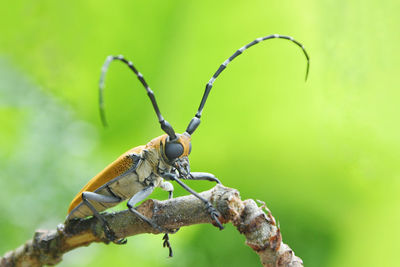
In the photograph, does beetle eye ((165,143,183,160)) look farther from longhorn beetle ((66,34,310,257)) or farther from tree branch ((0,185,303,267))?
tree branch ((0,185,303,267))

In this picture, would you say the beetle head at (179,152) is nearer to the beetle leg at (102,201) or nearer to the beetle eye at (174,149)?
the beetle eye at (174,149)

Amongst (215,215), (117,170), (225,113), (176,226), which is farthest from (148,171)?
(225,113)

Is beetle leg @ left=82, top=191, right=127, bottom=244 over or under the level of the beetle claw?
over

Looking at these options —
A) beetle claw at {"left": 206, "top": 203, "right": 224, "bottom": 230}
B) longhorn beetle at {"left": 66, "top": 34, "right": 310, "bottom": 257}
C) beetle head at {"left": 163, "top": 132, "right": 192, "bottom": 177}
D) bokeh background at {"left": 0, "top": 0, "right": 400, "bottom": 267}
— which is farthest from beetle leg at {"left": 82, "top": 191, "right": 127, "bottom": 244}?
bokeh background at {"left": 0, "top": 0, "right": 400, "bottom": 267}

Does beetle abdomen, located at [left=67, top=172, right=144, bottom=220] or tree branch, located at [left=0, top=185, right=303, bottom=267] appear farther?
beetle abdomen, located at [left=67, top=172, right=144, bottom=220]

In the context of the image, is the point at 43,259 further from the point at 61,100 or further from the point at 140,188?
the point at 61,100

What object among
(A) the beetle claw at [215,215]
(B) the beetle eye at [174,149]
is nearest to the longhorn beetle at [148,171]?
(B) the beetle eye at [174,149]
